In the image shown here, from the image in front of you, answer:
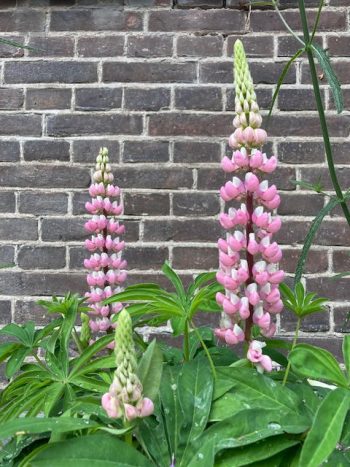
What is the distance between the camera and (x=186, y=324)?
73cm

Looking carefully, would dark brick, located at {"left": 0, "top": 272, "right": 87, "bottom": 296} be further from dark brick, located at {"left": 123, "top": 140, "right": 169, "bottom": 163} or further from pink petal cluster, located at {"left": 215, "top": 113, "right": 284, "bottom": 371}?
pink petal cluster, located at {"left": 215, "top": 113, "right": 284, "bottom": 371}

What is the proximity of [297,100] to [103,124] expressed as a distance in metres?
0.65

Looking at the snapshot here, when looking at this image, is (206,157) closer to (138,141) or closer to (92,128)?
(138,141)

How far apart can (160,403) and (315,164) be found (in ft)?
4.34

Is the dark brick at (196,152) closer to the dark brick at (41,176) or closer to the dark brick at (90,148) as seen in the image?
the dark brick at (90,148)

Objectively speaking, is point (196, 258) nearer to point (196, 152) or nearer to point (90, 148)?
point (196, 152)

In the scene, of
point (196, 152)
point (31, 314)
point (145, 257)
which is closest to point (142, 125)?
point (196, 152)

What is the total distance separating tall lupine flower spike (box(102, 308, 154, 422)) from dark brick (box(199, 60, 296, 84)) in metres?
1.42

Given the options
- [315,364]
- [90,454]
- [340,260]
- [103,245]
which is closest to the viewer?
[90,454]

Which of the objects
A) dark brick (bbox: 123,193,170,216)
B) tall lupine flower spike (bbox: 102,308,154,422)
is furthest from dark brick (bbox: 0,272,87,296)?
tall lupine flower spike (bbox: 102,308,154,422)

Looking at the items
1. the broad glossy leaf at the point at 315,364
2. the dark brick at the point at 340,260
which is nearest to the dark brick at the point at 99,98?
the dark brick at the point at 340,260

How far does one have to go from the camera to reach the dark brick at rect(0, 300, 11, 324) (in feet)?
5.73

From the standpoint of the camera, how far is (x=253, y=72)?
5.74 feet

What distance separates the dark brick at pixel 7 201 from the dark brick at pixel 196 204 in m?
0.54
